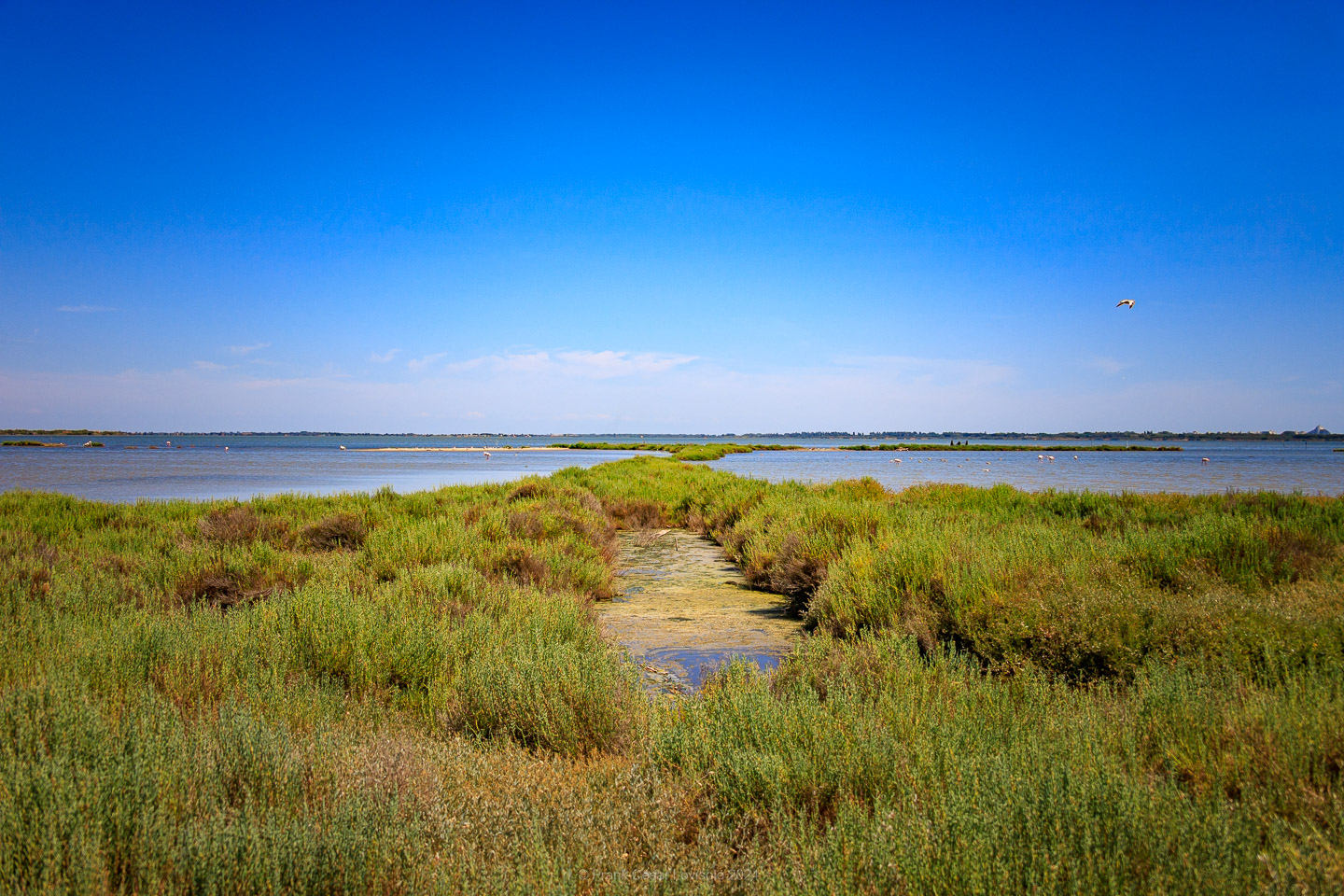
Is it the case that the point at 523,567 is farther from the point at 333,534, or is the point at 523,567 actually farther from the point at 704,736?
the point at 704,736

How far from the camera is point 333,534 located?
11.2m

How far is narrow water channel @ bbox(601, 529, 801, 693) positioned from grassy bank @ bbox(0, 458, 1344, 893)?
719 mm

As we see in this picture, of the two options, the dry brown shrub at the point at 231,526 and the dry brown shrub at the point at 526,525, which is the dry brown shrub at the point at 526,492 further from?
the dry brown shrub at the point at 231,526

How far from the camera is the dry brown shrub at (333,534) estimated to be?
10.9 meters

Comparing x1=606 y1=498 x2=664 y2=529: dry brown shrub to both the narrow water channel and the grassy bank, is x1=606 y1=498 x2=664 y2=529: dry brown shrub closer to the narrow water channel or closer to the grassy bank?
the narrow water channel

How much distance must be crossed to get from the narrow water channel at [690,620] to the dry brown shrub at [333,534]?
4.68 m

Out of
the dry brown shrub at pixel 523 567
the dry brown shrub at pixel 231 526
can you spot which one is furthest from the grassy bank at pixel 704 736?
the dry brown shrub at pixel 231 526

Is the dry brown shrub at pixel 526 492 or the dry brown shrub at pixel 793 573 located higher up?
the dry brown shrub at pixel 526 492

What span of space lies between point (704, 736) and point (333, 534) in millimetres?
10060

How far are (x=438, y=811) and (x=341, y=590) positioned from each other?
4.05 meters

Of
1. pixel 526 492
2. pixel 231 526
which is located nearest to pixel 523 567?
pixel 231 526

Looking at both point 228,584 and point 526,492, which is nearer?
point 228,584

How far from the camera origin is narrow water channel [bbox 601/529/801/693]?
20.1ft

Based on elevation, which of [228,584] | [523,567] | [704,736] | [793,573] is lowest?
[793,573]
